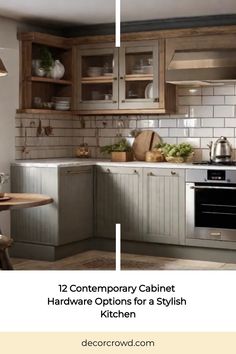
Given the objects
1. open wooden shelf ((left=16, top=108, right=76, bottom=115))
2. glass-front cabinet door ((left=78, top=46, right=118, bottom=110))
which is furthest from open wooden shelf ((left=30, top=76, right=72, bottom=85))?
open wooden shelf ((left=16, top=108, right=76, bottom=115))

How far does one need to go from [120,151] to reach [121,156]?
6 centimetres

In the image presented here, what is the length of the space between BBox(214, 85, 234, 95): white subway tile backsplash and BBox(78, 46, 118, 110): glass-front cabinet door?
2.80 ft

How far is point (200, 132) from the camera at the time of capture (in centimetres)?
577

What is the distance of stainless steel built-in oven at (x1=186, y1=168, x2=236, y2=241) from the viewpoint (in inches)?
201

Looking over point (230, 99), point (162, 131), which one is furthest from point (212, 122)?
point (162, 131)

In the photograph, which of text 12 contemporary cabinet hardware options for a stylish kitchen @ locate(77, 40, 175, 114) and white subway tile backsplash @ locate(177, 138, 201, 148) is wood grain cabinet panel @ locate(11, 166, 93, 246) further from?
white subway tile backsplash @ locate(177, 138, 201, 148)

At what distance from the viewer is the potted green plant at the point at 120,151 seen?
5.81 meters

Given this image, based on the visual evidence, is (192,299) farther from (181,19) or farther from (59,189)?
(181,19)

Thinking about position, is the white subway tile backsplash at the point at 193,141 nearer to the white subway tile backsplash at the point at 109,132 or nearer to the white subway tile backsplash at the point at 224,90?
the white subway tile backsplash at the point at 224,90

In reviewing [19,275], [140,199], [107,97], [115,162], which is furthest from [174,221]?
[19,275]

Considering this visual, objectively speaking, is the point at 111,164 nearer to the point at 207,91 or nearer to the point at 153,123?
the point at 153,123

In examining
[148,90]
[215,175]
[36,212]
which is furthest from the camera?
[148,90]

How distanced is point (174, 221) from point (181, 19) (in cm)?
164

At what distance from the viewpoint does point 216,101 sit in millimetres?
5668
